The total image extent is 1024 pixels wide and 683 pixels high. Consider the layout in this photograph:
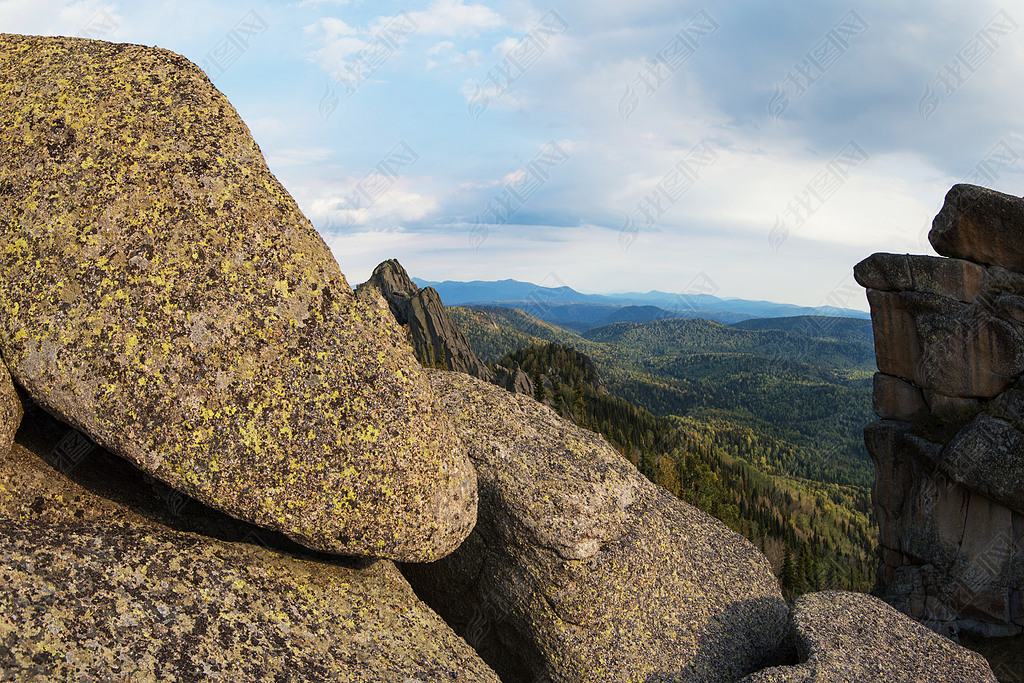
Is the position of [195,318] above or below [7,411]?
above

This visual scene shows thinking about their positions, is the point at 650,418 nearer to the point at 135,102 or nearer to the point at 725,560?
the point at 725,560

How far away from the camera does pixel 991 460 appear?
3688cm

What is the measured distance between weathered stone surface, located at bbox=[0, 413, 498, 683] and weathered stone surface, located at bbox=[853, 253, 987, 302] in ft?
152

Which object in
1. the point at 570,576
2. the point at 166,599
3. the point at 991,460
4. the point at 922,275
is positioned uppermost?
the point at 922,275

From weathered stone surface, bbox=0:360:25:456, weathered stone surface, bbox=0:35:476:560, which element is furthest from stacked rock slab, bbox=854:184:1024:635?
weathered stone surface, bbox=0:360:25:456

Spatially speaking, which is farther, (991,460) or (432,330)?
(432,330)

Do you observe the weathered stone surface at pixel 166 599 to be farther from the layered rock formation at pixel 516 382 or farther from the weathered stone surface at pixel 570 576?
the layered rock formation at pixel 516 382

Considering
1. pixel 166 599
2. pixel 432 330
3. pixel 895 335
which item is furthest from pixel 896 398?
pixel 432 330

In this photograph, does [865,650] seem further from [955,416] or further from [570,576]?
[955,416]

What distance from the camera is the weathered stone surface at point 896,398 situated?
44125mm

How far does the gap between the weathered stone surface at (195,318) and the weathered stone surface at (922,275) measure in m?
46.2

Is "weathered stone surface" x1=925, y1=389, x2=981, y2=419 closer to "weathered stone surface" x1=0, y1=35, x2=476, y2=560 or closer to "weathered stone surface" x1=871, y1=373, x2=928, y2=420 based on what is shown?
"weathered stone surface" x1=871, y1=373, x2=928, y2=420

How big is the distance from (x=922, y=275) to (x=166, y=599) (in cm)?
5079

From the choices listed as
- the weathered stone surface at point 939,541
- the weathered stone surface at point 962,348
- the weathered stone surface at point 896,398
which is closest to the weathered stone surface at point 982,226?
the weathered stone surface at point 962,348
